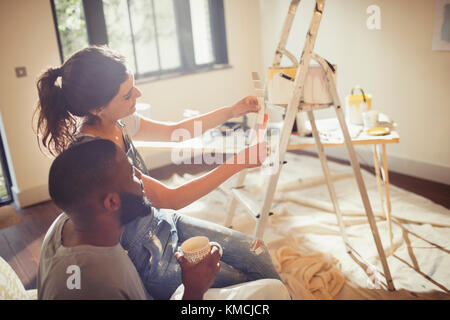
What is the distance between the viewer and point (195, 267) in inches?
39.1

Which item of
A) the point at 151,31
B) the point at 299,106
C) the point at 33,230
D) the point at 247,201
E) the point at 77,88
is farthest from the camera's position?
the point at 151,31

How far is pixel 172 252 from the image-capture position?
52.2 inches

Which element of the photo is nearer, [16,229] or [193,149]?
[193,149]

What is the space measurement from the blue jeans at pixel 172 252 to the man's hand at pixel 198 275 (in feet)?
0.85

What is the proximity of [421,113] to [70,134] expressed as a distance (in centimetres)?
262

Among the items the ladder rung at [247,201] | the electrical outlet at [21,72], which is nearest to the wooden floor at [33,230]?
the electrical outlet at [21,72]

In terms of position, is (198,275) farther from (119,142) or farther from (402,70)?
(402,70)

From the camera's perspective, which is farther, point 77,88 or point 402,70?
point 402,70

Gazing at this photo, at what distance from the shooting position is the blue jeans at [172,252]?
1254mm

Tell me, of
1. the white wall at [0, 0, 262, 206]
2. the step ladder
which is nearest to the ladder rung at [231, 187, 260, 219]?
the step ladder

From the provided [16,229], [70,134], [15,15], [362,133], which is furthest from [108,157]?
[15,15]

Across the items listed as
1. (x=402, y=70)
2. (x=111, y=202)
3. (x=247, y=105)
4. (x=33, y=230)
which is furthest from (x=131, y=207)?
(x=402, y=70)

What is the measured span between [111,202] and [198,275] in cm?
27
